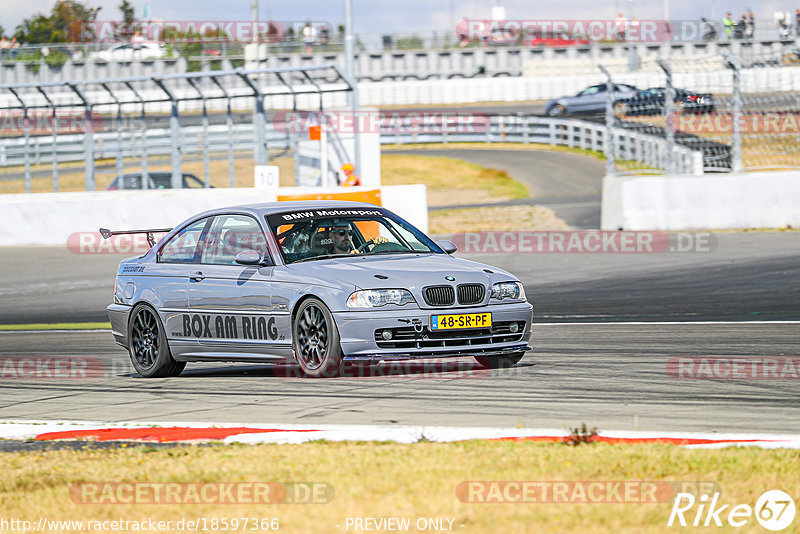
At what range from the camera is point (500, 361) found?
31.7 feet

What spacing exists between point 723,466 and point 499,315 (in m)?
3.62

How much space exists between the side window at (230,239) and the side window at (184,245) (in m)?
0.14

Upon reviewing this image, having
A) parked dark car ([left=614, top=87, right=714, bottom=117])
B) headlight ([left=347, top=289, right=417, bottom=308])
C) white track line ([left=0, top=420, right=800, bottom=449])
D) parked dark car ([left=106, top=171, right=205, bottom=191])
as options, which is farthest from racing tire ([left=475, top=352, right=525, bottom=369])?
parked dark car ([left=106, top=171, right=205, bottom=191])

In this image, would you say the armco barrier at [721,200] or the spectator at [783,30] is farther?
the spectator at [783,30]

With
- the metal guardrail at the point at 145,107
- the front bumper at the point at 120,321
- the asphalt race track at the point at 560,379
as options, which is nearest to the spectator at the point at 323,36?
the metal guardrail at the point at 145,107

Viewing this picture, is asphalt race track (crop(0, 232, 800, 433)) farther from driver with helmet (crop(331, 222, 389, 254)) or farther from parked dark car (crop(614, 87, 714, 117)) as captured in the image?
parked dark car (crop(614, 87, 714, 117))

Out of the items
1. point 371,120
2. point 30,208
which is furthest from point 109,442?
point 371,120

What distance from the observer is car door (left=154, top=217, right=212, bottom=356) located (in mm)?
9938

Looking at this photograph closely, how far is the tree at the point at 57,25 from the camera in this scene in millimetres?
71062

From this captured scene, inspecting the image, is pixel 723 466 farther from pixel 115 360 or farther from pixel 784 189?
pixel 784 189

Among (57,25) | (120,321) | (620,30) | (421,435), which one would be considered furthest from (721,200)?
(57,25)

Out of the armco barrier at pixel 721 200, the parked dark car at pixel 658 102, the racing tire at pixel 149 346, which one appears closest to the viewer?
the racing tire at pixel 149 346

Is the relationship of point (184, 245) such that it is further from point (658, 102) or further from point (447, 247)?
point (658, 102)

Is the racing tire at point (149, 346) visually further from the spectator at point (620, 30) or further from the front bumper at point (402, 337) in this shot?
the spectator at point (620, 30)
